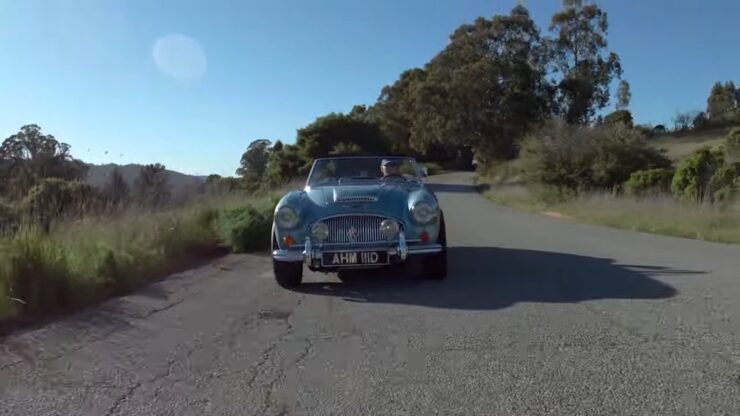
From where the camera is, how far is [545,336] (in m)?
5.26

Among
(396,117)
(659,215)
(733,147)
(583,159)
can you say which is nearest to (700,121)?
(396,117)

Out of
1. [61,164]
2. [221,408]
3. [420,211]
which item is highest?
[61,164]

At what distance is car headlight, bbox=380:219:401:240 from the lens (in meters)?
7.45

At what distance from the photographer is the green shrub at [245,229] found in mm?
11969

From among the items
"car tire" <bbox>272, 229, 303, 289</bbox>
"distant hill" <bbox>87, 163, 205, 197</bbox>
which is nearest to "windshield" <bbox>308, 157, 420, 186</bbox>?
"car tire" <bbox>272, 229, 303, 289</bbox>

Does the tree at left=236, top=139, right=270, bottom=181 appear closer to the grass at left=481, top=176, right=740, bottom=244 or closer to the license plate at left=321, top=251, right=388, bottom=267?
the grass at left=481, top=176, right=740, bottom=244

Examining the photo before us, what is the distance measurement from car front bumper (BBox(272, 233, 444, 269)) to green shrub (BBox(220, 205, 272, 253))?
4586 mm

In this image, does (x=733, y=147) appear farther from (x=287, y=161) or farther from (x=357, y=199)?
(x=287, y=161)

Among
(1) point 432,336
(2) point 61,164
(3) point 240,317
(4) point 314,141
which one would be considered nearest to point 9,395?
(3) point 240,317

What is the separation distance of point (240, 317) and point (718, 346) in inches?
161

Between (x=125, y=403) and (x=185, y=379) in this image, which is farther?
(x=185, y=379)

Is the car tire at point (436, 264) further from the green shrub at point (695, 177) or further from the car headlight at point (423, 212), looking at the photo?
the green shrub at point (695, 177)

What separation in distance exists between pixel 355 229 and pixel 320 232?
400 mm

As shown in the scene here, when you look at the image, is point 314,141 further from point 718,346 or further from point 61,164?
point 718,346
